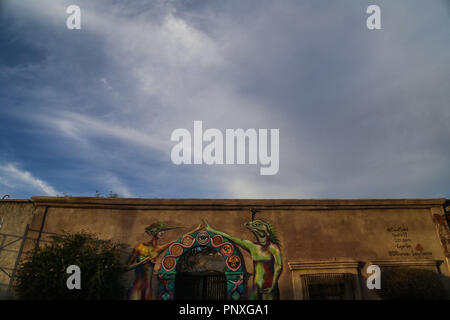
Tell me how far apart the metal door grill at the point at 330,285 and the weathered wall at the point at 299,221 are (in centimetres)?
55

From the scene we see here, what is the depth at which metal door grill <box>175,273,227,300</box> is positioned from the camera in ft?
28.0

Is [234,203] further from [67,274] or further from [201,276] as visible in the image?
[67,274]

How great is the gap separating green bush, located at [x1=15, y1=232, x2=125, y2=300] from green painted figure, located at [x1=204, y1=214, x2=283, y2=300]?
125 inches

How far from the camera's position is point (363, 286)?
8.56 m

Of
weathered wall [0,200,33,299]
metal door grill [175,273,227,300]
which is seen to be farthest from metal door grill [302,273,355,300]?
weathered wall [0,200,33,299]

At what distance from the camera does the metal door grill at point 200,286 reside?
8523mm

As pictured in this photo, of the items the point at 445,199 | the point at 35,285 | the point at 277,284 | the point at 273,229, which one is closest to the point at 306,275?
the point at 277,284

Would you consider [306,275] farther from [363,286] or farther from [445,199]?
[445,199]

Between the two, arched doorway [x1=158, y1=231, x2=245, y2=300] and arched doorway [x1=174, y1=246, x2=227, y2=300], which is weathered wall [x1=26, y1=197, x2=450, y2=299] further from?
arched doorway [x1=174, y1=246, x2=227, y2=300]

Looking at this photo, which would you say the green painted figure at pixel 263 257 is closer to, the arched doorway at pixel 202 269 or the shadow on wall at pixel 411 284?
the arched doorway at pixel 202 269

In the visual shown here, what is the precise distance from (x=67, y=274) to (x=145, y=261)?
2139 mm

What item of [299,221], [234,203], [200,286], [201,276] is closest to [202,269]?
[201,276]
